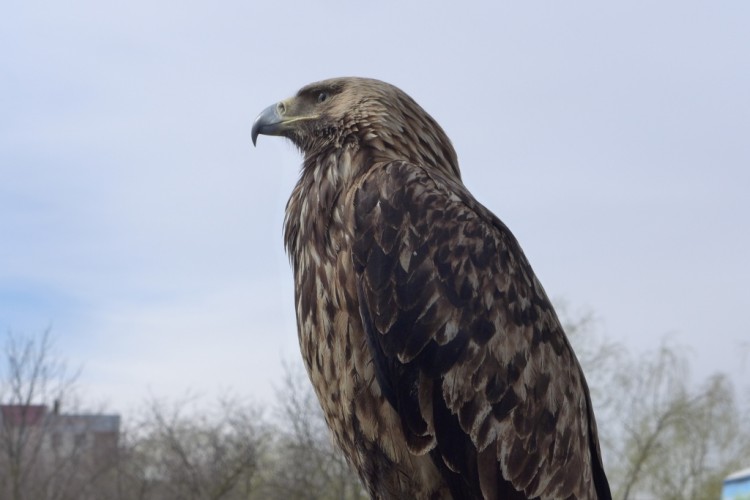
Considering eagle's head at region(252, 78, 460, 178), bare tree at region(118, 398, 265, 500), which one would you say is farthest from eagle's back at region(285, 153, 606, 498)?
bare tree at region(118, 398, 265, 500)

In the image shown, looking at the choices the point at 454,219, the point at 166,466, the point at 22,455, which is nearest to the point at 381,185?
the point at 454,219

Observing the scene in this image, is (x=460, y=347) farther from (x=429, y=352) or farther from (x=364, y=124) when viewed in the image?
(x=364, y=124)

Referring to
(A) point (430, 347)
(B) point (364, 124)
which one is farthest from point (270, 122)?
(A) point (430, 347)

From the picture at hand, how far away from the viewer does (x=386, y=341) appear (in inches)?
157

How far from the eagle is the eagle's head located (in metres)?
0.28

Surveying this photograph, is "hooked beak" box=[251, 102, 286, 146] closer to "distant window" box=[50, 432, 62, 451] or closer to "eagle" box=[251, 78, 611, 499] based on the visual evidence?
"eagle" box=[251, 78, 611, 499]

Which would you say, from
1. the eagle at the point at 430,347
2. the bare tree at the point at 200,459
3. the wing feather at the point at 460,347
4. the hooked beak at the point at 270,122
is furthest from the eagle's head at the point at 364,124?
the bare tree at the point at 200,459

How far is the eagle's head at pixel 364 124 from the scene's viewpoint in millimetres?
4676

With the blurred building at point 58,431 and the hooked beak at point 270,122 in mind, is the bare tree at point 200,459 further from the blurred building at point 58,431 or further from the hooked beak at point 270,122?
the hooked beak at point 270,122

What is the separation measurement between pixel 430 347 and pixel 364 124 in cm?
127

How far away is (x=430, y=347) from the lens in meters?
4.06

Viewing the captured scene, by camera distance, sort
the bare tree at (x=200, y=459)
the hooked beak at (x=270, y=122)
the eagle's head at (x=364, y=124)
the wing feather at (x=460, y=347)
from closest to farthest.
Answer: the wing feather at (x=460, y=347) → the eagle's head at (x=364, y=124) → the hooked beak at (x=270, y=122) → the bare tree at (x=200, y=459)

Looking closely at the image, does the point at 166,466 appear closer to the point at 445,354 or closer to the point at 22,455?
the point at 22,455

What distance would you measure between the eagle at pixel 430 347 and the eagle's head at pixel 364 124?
28cm
